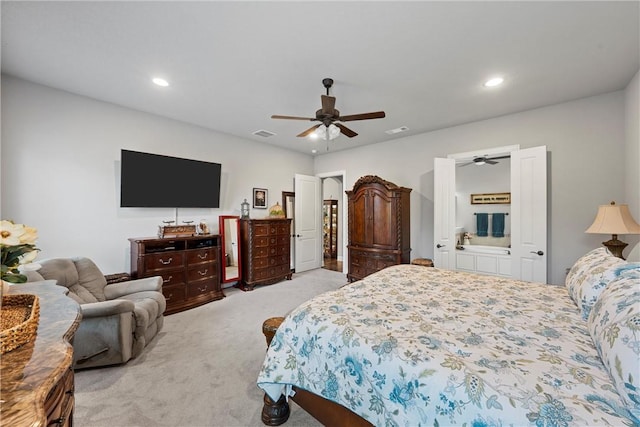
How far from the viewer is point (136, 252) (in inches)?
126

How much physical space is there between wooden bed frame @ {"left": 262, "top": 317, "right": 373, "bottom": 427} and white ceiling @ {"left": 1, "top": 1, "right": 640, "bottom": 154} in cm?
230

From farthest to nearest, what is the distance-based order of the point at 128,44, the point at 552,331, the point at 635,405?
1. the point at 128,44
2. the point at 552,331
3. the point at 635,405

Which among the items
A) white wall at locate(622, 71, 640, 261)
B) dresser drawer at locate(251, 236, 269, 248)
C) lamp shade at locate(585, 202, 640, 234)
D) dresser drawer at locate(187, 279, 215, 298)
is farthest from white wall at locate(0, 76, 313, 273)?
white wall at locate(622, 71, 640, 261)

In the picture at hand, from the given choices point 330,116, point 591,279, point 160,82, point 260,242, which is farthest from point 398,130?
point 160,82

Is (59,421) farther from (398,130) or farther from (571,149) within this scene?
(571,149)

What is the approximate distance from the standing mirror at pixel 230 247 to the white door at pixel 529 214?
429cm

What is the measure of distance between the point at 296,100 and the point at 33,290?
2891 millimetres

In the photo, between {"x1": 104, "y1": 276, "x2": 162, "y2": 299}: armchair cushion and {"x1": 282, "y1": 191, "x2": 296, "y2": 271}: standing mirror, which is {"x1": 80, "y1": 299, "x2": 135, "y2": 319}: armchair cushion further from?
{"x1": 282, "y1": 191, "x2": 296, "y2": 271}: standing mirror

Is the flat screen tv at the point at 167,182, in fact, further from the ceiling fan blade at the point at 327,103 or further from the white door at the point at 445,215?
the white door at the point at 445,215

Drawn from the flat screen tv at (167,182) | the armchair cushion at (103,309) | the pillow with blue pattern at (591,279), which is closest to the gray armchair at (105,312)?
the armchair cushion at (103,309)

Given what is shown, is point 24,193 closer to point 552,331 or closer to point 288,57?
point 288,57

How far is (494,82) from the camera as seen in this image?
273 cm

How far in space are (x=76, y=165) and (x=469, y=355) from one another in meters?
4.30

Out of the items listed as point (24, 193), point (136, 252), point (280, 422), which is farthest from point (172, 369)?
point (24, 193)
